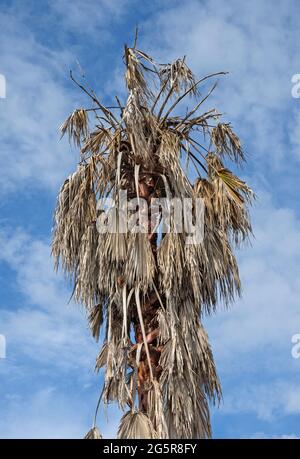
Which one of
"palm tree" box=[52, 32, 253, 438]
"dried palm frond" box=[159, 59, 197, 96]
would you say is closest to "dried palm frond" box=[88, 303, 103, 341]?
"palm tree" box=[52, 32, 253, 438]

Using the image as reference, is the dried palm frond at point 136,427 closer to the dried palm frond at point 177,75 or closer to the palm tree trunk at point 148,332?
the palm tree trunk at point 148,332

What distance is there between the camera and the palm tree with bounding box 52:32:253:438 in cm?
964

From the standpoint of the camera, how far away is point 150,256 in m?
10.1

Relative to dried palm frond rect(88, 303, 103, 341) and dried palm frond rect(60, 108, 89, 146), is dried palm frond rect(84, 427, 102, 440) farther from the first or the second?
dried palm frond rect(60, 108, 89, 146)

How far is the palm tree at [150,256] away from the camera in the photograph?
9641 mm

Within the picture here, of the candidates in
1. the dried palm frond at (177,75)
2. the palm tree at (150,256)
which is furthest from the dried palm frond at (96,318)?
the dried palm frond at (177,75)
